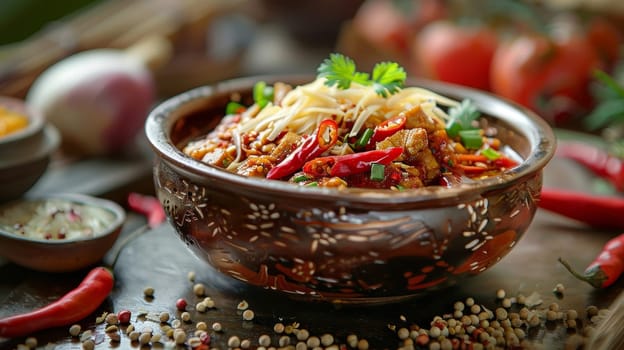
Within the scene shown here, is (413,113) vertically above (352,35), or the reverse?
(413,113)

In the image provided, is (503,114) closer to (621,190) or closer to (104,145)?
(621,190)

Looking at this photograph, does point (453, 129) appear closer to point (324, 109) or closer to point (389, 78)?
point (389, 78)

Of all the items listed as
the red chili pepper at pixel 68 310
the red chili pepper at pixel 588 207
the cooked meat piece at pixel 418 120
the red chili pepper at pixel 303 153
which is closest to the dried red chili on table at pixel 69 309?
the red chili pepper at pixel 68 310

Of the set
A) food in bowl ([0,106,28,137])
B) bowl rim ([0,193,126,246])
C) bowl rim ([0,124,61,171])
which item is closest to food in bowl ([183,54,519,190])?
bowl rim ([0,193,126,246])

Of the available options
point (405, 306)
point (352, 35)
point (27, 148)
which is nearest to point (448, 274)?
point (405, 306)

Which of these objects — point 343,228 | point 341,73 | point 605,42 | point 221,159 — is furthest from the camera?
point 605,42

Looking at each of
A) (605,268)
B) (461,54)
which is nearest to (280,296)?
(605,268)
